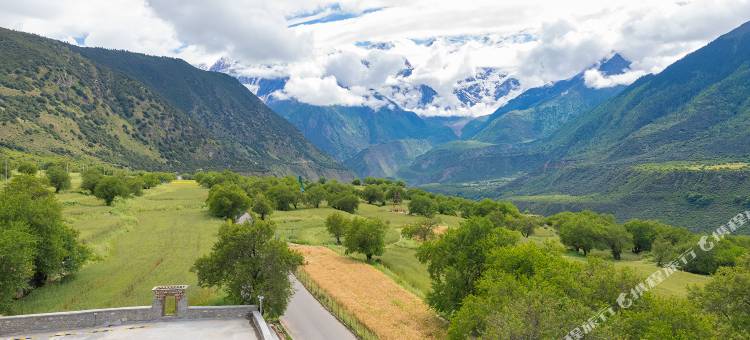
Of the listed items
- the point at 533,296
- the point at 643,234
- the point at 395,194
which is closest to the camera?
the point at 533,296

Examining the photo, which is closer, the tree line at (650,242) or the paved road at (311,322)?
the paved road at (311,322)

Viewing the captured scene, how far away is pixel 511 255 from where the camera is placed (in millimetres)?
47344

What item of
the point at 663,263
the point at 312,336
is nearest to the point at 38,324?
the point at 312,336

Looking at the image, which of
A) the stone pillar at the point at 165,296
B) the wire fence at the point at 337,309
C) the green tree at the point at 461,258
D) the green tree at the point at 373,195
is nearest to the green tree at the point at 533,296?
the green tree at the point at 461,258

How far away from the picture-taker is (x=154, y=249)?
7138cm

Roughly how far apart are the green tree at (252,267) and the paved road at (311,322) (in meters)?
3.48

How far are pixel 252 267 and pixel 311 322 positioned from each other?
28.9 ft

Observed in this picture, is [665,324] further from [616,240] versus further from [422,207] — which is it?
[422,207]

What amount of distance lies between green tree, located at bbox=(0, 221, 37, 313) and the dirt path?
30518 mm

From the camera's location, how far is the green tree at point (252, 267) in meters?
44.4

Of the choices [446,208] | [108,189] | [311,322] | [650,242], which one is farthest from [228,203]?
[650,242]

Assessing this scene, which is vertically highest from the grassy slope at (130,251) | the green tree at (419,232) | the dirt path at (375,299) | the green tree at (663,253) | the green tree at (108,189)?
the green tree at (108,189)

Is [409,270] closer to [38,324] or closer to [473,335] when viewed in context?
[473,335]

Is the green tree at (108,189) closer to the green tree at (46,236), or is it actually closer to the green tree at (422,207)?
the green tree at (46,236)
